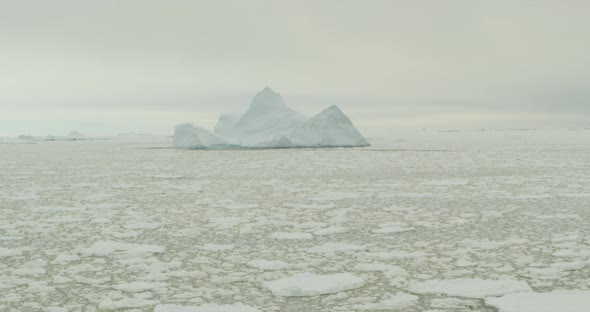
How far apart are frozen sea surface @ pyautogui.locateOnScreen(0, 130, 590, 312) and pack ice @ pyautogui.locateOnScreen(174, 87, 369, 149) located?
40.0 feet

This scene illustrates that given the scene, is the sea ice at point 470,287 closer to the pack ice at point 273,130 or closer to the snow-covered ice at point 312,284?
the snow-covered ice at point 312,284

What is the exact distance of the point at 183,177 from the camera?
30.7 feet

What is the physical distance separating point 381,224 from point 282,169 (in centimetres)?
624

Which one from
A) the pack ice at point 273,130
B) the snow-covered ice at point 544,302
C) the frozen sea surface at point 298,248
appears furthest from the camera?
the pack ice at point 273,130

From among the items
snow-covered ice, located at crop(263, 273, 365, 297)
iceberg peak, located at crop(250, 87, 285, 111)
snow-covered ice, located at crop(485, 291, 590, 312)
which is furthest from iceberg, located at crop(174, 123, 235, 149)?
snow-covered ice, located at crop(485, 291, 590, 312)

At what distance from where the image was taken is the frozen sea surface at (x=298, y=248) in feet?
8.73

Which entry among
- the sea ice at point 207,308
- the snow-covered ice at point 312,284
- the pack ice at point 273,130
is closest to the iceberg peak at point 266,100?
the pack ice at point 273,130

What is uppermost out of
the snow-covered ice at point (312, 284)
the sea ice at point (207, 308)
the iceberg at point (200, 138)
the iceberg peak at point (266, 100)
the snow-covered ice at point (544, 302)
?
the iceberg peak at point (266, 100)

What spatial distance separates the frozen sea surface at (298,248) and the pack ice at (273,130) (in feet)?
40.0

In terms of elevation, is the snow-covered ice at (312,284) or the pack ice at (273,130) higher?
the pack ice at (273,130)

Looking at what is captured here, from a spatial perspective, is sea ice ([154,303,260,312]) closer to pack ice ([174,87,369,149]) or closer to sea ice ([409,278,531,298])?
sea ice ([409,278,531,298])

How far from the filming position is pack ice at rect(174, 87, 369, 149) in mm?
19688

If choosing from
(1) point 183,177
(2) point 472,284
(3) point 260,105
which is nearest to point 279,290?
(2) point 472,284

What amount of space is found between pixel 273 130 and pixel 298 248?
55.0ft
